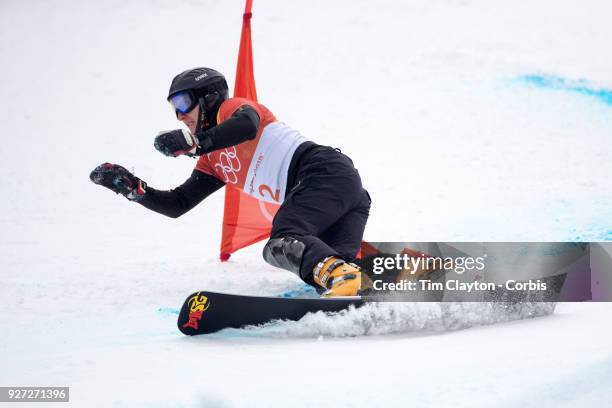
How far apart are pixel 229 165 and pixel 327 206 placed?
69 centimetres

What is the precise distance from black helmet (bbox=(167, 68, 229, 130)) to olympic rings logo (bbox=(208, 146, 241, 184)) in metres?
0.16

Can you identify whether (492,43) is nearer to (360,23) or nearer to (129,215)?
(360,23)

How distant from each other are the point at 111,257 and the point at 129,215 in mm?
980

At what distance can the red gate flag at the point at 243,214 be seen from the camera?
14.1ft

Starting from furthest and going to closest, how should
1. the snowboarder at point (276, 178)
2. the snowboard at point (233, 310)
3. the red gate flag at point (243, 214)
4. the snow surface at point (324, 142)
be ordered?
the red gate flag at point (243, 214)
the snowboarder at point (276, 178)
the snowboard at point (233, 310)
the snow surface at point (324, 142)

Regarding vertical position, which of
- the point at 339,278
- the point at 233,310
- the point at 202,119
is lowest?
the point at 233,310

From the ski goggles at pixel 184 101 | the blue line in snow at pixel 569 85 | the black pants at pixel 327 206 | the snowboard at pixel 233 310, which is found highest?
the blue line in snow at pixel 569 85

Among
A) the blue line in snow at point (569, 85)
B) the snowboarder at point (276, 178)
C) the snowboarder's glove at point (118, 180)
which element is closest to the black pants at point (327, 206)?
the snowboarder at point (276, 178)

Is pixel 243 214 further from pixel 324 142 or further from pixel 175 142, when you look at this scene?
pixel 324 142

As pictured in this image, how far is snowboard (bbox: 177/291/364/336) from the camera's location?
2.63 metres

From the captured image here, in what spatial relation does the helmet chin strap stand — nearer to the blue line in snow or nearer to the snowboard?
the snowboard

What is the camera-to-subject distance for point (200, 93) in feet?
11.6

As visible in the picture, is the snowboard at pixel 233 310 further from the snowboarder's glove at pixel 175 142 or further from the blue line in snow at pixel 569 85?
the blue line in snow at pixel 569 85

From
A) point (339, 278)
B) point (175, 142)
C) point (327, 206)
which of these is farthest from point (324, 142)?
point (339, 278)
